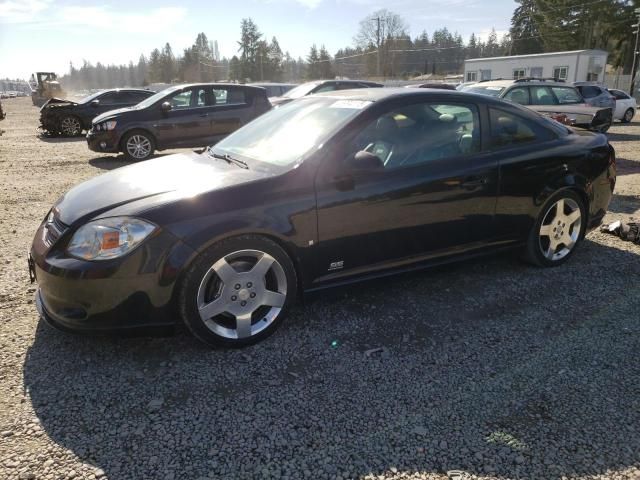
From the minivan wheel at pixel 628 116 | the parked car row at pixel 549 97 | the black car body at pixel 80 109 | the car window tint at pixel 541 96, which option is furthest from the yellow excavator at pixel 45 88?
the minivan wheel at pixel 628 116

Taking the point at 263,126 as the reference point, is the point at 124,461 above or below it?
below

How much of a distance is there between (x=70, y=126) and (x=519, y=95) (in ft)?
44.5

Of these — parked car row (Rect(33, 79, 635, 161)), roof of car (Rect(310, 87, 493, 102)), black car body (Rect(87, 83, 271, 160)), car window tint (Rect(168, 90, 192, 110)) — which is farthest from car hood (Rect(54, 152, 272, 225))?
car window tint (Rect(168, 90, 192, 110))

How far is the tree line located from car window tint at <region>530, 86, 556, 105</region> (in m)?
50.6

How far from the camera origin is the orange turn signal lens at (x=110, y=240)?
2748 millimetres

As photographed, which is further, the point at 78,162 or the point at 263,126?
the point at 78,162

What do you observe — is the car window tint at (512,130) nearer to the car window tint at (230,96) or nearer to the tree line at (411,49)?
the car window tint at (230,96)

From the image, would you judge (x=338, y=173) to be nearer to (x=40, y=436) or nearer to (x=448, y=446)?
(x=448, y=446)

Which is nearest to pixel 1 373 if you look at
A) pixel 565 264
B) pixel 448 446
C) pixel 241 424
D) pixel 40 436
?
pixel 40 436

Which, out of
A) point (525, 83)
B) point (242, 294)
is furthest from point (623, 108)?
point (242, 294)

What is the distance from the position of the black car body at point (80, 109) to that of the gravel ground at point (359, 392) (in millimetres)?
13275

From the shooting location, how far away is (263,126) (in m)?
4.10

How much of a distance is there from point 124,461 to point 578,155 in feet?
13.6

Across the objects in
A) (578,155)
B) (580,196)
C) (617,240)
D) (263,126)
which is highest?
(263,126)
